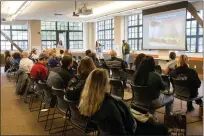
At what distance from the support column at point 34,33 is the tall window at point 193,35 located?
31.7 ft

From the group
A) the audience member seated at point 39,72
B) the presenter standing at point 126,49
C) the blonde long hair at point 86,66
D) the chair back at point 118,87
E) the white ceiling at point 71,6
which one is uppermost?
the white ceiling at point 71,6

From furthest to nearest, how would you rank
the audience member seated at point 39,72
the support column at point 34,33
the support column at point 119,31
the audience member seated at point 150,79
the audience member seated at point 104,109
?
the support column at point 34,33, the support column at point 119,31, the audience member seated at point 39,72, the audience member seated at point 150,79, the audience member seated at point 104,109

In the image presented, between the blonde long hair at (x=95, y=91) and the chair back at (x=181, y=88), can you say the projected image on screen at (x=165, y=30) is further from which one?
the blonde long hair at (x=95, y=91)

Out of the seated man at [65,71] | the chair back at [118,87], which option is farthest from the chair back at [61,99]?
the chair back at [118,87]

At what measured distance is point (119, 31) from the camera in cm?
1420

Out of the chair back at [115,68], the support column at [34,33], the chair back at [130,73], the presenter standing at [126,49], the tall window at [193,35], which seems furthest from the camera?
the support column at [34,33]

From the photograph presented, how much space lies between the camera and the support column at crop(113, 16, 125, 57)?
46.1ft

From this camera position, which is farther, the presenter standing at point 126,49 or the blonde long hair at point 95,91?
the presenter standing at point 126,49

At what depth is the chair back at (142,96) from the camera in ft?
11.2

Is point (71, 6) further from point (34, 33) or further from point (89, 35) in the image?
point (89, 35)

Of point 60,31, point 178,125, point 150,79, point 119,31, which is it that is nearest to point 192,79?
point 150,79

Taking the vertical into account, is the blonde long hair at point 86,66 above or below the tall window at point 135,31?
below

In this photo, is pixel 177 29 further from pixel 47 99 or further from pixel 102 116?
pixel 102 116

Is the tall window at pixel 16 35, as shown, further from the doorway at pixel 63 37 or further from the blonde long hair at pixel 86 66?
the blonde long hair at pixel 86 66
